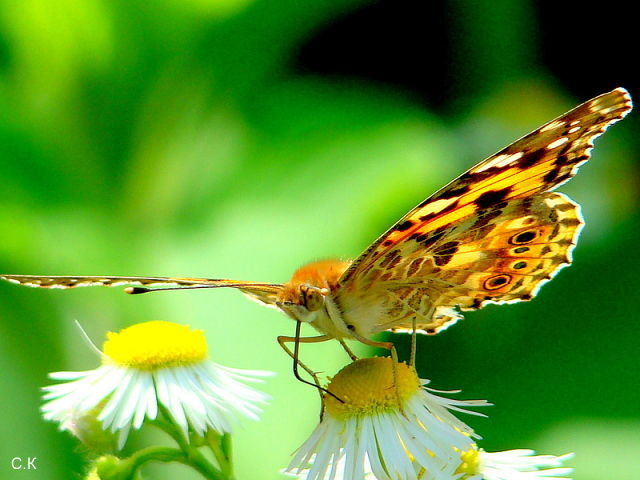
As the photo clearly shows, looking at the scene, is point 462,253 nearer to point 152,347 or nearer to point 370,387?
point 370,387

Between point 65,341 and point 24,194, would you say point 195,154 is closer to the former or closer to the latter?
point 24,194

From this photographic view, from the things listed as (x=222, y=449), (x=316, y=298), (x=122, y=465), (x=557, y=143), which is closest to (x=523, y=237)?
(x=557, y=143)

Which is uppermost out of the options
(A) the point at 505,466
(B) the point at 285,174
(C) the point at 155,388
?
(B) the point at 285,174

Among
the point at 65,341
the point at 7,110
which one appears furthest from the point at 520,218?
the point at 7,110

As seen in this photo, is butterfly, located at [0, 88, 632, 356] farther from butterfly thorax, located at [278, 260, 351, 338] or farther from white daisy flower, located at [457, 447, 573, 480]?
white daisy flower, located at [457, 447, 573, 480]

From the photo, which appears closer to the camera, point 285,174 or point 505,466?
point 505,466

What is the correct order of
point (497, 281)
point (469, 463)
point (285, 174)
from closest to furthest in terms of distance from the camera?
point (469, 463) → point (497, 281) → point (285, 174)

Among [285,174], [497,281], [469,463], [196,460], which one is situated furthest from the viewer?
[285,174]
